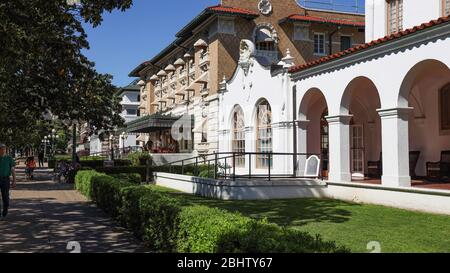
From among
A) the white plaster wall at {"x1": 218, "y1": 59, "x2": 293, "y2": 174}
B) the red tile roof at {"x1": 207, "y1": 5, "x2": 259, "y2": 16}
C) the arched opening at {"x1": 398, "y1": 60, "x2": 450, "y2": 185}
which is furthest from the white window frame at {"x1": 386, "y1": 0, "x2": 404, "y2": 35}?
the red tile roof at {"x1": 207, "y1": 5, "x2": 259, "y2": 16}

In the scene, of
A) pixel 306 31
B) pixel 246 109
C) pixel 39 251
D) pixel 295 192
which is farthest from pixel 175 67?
pixel 39 251

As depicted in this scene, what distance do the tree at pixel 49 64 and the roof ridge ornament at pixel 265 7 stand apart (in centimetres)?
1131

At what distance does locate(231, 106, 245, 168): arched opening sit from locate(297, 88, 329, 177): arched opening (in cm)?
419

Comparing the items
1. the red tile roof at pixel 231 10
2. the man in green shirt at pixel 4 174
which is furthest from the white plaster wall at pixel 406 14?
the man in green shirt at pixel 4 174

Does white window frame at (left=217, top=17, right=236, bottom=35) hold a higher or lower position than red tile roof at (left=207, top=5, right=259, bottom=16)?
lower

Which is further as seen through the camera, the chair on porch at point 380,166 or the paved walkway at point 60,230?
the chair on porch at point 380,166

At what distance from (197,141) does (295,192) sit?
1773cm

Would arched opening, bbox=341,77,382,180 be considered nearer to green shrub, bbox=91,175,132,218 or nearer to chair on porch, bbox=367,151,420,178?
chair on porch, bbox=367,151,420,178

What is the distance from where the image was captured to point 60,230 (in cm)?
979

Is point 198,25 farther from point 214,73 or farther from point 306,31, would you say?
point 306,31

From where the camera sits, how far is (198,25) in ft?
109

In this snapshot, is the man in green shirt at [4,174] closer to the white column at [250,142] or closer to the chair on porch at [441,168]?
the white column at [250,142]

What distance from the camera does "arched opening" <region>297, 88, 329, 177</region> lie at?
57.9 ft

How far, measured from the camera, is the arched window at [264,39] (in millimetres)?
31922
